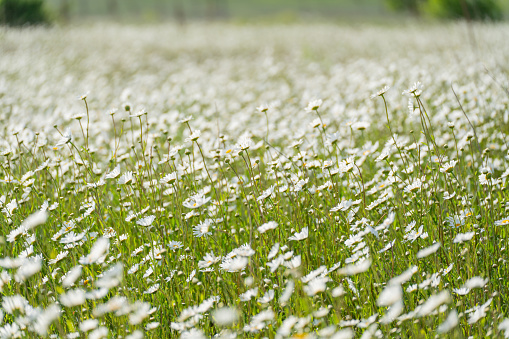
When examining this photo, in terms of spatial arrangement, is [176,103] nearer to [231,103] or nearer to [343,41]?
[231,103]

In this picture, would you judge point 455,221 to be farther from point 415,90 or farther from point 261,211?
point 261,211

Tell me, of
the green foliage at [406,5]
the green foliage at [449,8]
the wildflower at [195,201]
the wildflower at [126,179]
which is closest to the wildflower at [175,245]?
the wildflower at [195,201]

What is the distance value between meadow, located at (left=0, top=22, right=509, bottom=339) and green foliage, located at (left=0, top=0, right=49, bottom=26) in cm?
952

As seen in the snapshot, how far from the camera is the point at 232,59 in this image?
11922mm

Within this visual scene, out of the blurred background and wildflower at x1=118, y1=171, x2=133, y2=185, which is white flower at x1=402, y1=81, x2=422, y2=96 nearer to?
wildflower at x1=118, y1=171, x2=133, y2=185

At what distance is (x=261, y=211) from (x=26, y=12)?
18677 mm

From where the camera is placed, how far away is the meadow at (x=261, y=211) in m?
1.72

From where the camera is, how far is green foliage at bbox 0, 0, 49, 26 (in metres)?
16.4

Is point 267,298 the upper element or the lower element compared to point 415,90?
lower

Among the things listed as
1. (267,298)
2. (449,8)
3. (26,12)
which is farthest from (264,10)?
(267,298)

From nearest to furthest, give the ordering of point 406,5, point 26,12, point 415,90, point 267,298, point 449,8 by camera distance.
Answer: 1. point 267,298
2. point 415,90
3. point 26,12
4. point 449,8
5. point 406,5

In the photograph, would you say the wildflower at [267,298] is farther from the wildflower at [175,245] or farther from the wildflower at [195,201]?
the wildflower at [175,245]

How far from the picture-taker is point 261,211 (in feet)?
A: 7.23

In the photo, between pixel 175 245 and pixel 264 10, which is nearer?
pixel 175 245
